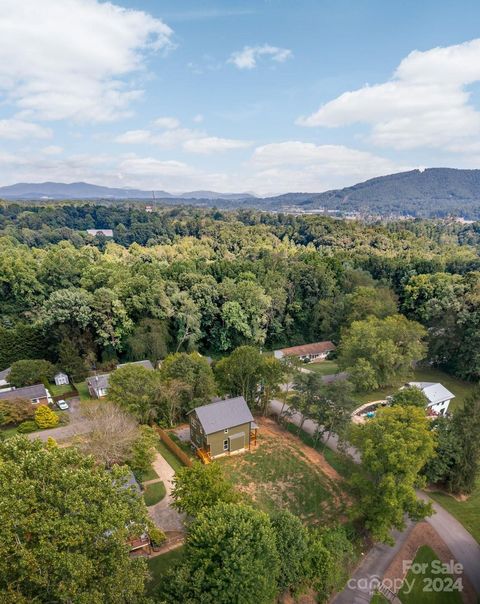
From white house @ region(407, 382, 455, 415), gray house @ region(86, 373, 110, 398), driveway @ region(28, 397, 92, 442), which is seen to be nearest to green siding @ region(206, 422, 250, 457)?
driveway @ region(28, 397, 92, 442)

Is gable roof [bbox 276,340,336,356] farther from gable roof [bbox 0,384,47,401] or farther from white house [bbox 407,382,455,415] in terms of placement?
gable roof [bbox 0,384,47,401]

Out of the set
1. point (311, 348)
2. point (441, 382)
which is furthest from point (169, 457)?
point (441, 382)

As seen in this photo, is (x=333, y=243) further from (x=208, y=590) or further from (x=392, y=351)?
(x=208, y=590)

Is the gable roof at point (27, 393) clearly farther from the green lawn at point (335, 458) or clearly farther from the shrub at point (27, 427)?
the green lawn at point (335, 458)

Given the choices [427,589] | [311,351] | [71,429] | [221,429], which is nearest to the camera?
[427,589]

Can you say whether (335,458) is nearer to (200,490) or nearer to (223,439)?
(223,439)

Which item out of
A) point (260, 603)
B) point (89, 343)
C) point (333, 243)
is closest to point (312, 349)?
point (89, 343)

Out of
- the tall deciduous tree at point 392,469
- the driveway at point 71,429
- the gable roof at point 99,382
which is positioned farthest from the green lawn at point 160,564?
the gable roof at point 99,382
